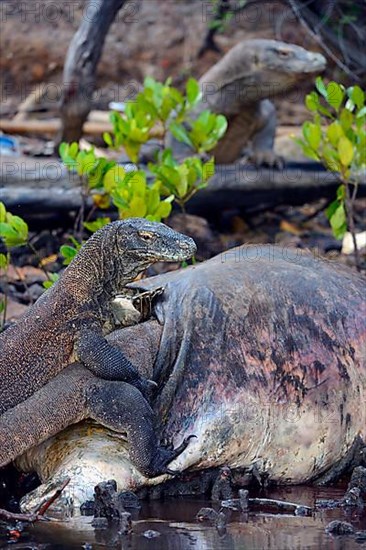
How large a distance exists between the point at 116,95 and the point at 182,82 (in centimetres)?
86

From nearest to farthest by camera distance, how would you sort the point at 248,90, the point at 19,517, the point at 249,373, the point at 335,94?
the point at 19,517, the point at 249,373, the point at 335,94, the point at 248,90

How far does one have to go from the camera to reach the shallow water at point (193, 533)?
388 cm

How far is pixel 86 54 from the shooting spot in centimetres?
984

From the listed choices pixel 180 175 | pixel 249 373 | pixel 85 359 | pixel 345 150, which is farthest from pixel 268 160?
pixel 85 359

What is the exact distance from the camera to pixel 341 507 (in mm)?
4430

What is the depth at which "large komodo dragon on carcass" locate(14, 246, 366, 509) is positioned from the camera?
4660 mm

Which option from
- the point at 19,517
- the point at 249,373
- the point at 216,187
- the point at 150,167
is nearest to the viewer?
the point at 19,517

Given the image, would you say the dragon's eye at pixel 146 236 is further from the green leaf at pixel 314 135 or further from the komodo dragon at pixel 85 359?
the green leaf at pixel 314 135

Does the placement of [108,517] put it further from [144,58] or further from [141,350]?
[144,58]

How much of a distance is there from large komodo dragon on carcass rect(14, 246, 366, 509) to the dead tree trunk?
5.02m

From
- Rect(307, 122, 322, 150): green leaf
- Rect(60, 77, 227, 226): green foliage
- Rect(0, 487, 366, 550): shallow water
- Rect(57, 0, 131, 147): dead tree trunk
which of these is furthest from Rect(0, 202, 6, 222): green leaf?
A: Rect(57, 0, 131, 147): dead tree trunk

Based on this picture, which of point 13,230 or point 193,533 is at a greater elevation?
point 13,230

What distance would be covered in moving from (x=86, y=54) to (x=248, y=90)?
1699 millimetres

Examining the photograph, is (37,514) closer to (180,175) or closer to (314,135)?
(180,175)
